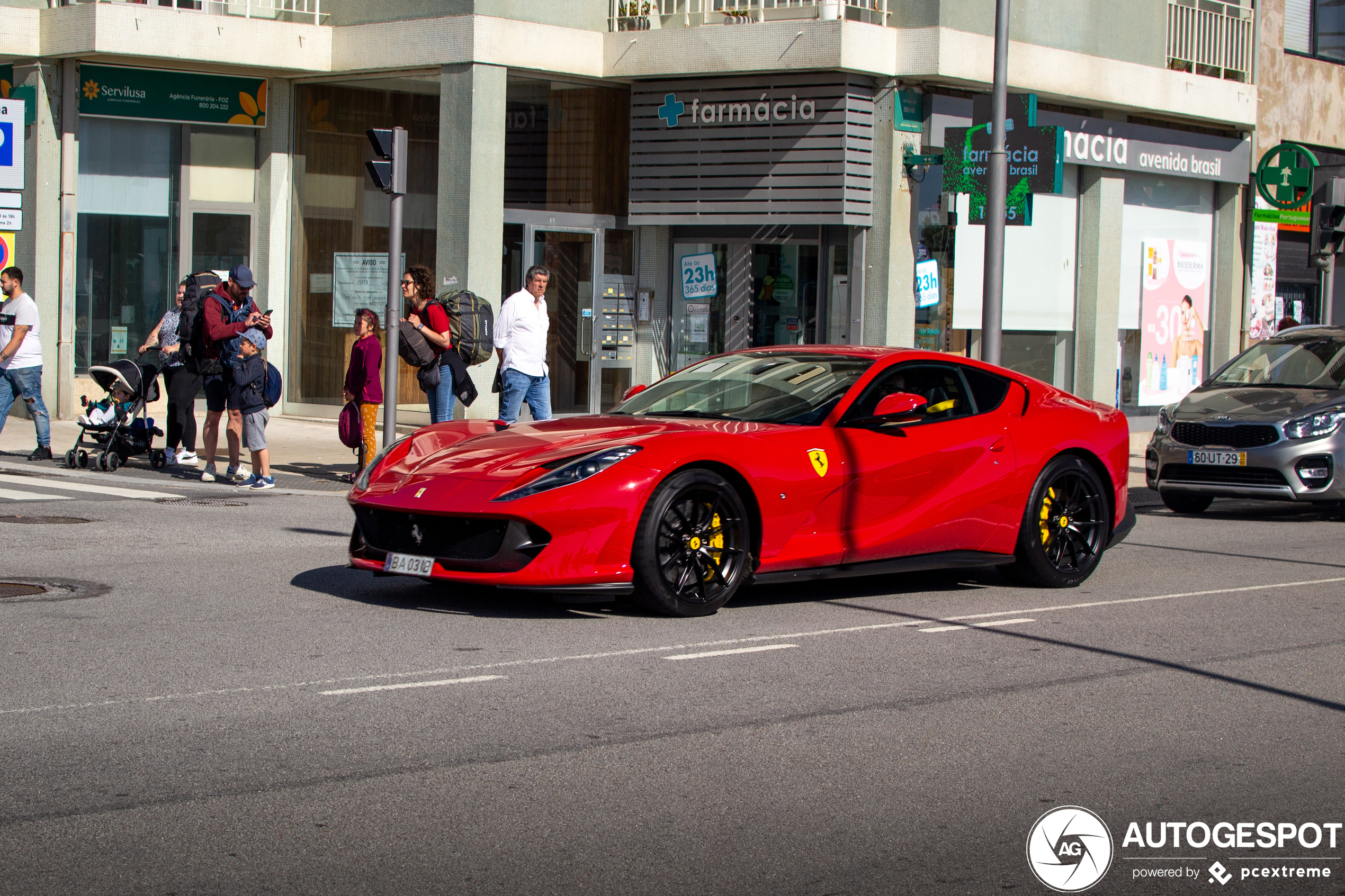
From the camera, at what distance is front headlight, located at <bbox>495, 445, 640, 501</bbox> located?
7594mm

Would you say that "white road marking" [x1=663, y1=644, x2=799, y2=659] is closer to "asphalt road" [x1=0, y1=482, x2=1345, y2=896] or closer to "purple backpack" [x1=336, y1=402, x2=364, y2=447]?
"asphalt road" [x1=0, y1=482, x2=1345, y2=896]

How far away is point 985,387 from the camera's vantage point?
376 inches

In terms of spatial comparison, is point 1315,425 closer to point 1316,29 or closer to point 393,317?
point 393,317

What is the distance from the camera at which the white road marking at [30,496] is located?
1254 centimetres

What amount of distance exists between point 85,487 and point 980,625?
8.45 metres

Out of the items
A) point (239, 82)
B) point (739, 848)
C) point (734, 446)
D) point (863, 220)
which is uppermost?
point (239, 82)

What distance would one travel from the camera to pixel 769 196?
2028 centimetres

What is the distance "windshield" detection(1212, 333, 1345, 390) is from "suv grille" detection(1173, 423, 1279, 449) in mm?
1021

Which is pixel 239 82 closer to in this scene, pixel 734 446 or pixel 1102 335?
pixel 1102 335

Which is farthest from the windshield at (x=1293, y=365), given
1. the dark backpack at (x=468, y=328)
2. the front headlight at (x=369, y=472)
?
the front headlight at (x=369, y=472)

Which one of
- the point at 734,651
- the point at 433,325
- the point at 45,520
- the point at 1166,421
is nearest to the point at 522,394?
the point at 433,325

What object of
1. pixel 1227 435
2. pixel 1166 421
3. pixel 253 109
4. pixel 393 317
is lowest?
pixel 1227 435

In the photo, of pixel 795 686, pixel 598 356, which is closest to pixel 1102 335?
pixel 598 356

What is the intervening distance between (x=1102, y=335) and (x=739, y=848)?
20014mm
